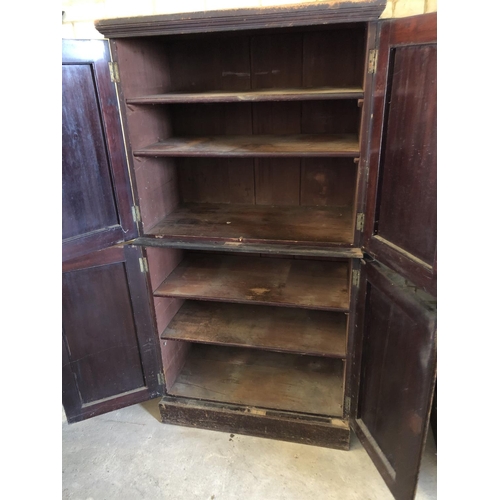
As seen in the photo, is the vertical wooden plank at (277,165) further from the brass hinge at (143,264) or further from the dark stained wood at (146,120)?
the brass hinge at (143,264)

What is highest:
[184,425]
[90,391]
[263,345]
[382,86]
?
[382,86]

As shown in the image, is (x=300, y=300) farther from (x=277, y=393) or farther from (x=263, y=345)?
(x=277, y=393)

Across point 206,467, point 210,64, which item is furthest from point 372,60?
point 206,467

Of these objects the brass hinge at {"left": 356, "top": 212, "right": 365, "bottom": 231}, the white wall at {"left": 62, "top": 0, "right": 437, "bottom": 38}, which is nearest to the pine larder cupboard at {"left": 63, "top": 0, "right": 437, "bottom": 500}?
the brass hinge at {"left": 356, "top": 212, "right": 365, "bottom": 231}

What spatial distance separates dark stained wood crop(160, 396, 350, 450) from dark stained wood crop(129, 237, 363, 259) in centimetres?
81

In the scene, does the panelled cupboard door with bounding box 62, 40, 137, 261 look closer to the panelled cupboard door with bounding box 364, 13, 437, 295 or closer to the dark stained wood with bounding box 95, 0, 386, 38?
the dark stained wood with bounding box 95, 0, 386, 38

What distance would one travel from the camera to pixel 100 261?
1.58m

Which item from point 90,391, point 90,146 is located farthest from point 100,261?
point 90,391

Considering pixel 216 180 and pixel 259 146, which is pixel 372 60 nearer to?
pixel 259 146

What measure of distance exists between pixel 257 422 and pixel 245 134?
139 cm

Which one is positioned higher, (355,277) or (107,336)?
(355,277)

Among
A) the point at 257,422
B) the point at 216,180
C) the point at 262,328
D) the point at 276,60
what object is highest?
the point at 276,60

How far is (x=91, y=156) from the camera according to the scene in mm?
1426
